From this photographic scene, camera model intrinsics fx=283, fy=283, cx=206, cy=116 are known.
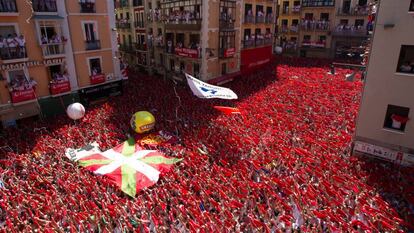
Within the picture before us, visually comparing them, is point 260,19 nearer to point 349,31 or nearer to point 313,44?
point 313,44

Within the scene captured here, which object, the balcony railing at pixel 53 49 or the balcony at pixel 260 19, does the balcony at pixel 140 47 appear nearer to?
the balcony at pixel 260 19

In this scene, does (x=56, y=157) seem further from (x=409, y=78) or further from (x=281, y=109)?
(x=409, y=78)

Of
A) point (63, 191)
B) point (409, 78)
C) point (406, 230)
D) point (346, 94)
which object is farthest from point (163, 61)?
point (406, 230)

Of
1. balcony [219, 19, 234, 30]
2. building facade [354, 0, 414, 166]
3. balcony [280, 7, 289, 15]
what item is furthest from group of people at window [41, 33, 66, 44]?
balcony [280, 7, 289, 15]

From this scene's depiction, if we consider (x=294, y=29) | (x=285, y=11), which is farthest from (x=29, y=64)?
(x=285, y=11)

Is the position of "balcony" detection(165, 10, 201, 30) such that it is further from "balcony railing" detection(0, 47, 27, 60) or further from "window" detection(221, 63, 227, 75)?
"balcony railing" detection(0, 47, 27, 60)

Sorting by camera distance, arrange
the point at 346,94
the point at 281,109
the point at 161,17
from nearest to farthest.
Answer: the point at 281,109 < the point at 346,94 < the point at 161,17
